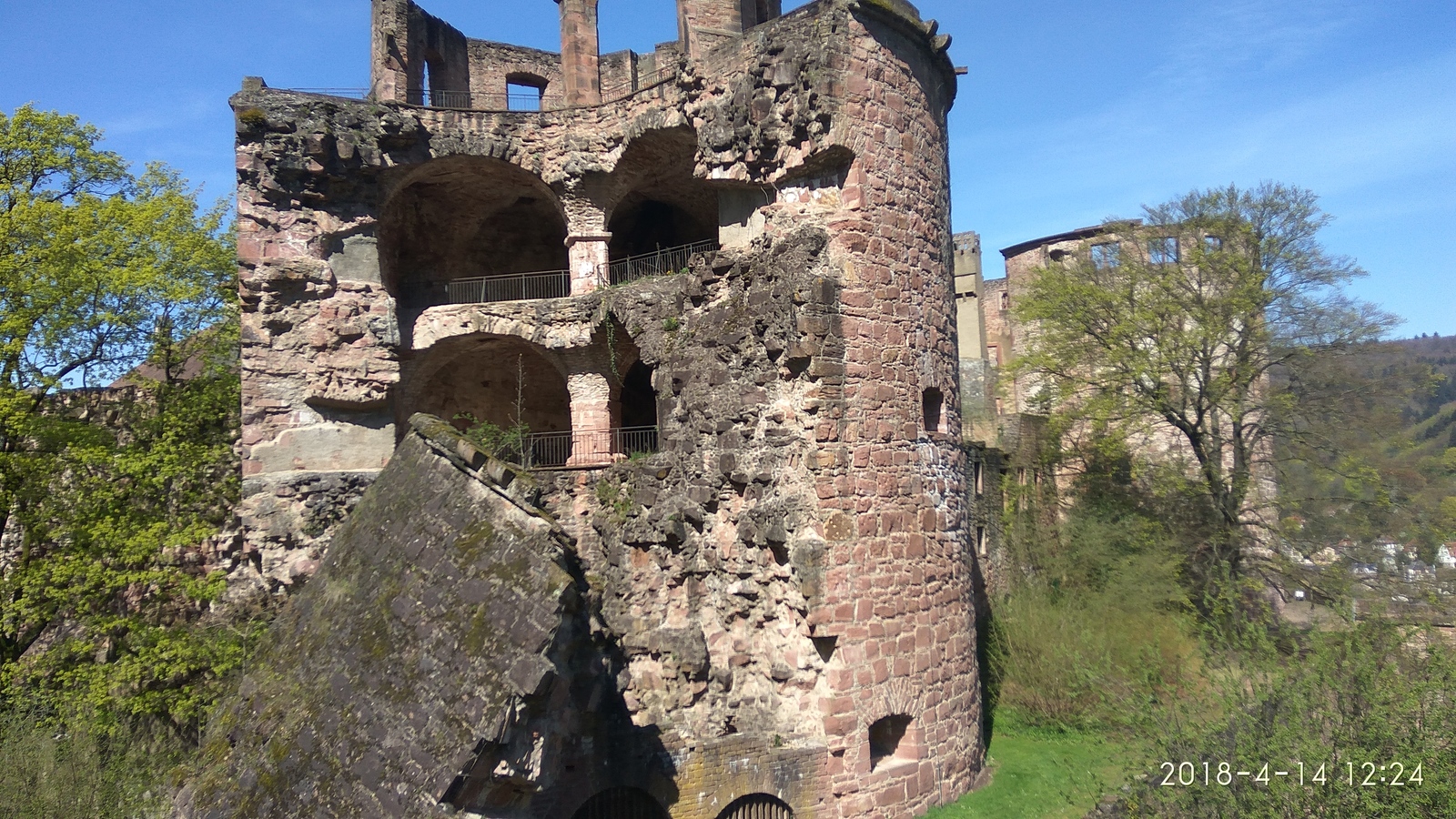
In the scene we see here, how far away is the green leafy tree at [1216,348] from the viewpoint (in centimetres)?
1666

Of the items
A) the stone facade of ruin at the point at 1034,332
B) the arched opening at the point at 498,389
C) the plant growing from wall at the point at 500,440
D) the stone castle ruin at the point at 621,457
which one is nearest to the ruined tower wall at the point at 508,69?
the stone castle ruin at the point at 621,457

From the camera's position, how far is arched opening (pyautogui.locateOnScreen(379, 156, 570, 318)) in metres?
14.2

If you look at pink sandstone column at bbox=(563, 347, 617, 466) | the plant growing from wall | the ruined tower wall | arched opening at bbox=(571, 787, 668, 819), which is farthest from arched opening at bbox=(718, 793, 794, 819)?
the ruined tower wall

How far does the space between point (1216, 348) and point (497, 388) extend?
44.4ft

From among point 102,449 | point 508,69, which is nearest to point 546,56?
point 508,69

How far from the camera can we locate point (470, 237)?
15.8 metres

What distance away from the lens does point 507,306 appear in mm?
13562

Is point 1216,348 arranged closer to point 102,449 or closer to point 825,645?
point 825,645

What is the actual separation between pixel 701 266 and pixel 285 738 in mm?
6641

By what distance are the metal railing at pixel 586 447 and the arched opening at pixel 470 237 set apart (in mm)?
2580

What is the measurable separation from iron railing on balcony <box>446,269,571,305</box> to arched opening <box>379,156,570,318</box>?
0.02 meters

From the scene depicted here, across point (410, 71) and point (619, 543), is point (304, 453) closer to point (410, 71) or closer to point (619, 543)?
point (619, 543)

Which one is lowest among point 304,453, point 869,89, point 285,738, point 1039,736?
point 1039,736

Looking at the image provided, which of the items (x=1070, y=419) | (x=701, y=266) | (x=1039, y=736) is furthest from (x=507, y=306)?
(x=1070, y=419)
